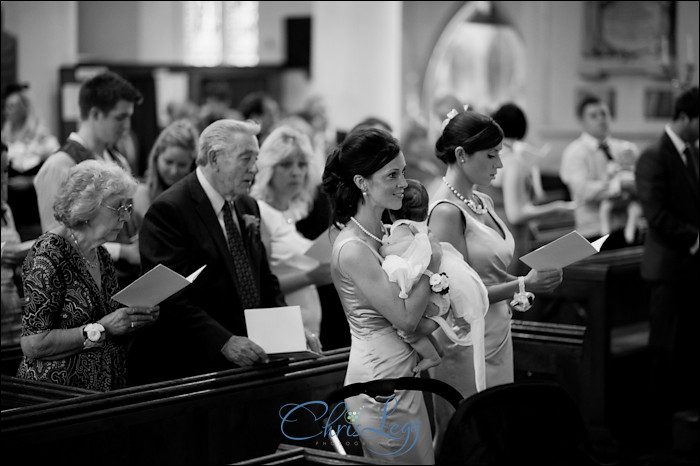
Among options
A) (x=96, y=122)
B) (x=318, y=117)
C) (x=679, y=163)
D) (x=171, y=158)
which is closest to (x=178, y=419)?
(x=96, y=122)

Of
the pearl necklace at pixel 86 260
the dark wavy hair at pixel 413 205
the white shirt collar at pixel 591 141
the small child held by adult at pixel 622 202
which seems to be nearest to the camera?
the pearl necklace at pixel 86 260

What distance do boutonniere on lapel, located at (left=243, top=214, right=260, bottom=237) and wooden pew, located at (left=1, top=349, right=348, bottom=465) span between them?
0.53 meters

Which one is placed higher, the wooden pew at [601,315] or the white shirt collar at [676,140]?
the white shirt collar at [676,140]

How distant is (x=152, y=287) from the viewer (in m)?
3.14

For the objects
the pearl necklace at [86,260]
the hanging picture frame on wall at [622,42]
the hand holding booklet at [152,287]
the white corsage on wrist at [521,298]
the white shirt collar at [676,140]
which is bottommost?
the white corsage on wrist at [521,298]

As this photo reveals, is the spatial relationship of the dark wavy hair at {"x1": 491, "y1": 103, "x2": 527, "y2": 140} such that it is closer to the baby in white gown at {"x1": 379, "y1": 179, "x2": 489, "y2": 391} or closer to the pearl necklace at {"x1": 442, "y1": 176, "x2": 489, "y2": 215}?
the pearl necklace at {"x1": 442, "y1": 176, "x2": 489, "y2": 215}

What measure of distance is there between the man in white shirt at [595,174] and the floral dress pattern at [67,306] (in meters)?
4.34

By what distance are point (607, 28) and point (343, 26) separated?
3.11m

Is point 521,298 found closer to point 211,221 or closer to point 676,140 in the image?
point 211,221

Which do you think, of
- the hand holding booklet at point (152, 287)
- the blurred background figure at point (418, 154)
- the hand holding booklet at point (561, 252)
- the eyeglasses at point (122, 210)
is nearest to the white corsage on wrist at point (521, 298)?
the hand holding booklet at point (561, 252)

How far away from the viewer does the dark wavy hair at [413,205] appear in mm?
3479

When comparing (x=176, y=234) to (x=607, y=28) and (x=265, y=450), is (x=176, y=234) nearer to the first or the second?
(x=265, y=450)

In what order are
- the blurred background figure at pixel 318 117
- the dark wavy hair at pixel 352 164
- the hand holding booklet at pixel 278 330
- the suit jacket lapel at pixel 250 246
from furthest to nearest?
the blurred background figure at pixel 318 117
the suit jacket lapel at pixel 250 246
the hand holding booklet at pixel 278 330
the dark wavy hair at pixel 352 164

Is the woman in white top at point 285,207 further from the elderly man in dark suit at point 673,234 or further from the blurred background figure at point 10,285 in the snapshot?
the elderly man in dark suit at point 673,234
